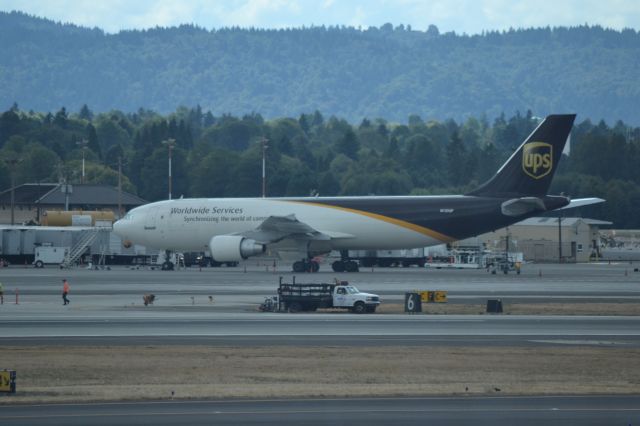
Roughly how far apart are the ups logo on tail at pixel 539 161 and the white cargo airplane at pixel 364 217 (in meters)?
0.06

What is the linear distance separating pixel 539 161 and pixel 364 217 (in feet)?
36.2

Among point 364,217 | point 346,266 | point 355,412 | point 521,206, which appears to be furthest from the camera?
point 346,266

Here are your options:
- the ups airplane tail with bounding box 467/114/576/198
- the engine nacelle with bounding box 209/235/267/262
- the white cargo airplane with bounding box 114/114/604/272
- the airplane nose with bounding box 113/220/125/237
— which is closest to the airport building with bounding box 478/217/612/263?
the white cargo airplane with bounding box 114/114/604/272

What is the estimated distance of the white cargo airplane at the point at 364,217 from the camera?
69250 mm

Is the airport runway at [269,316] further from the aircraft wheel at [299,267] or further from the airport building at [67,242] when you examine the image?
the airport building at [67,242]

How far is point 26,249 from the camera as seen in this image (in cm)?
8819

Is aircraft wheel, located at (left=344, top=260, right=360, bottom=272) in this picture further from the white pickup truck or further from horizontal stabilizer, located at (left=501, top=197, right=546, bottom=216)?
the white pickup truck

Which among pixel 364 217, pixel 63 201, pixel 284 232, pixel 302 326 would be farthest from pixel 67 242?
pixel 302 326

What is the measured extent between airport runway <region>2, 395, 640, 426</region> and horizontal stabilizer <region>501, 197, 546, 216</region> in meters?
45.2

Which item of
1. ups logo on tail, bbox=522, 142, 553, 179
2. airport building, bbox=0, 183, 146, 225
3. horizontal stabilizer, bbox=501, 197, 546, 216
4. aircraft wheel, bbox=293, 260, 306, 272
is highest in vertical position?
airport building, bbox=0, 183, 146, 225

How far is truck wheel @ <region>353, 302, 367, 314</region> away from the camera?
143 ft

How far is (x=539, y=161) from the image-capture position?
227ft

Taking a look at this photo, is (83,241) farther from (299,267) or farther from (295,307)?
(295,307)

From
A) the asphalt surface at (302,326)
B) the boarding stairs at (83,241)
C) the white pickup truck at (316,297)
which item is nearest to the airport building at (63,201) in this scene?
the boarding stairs at (83,241)
